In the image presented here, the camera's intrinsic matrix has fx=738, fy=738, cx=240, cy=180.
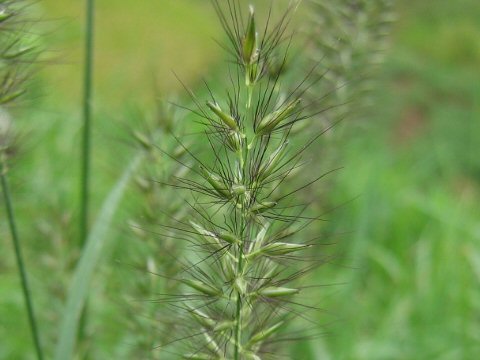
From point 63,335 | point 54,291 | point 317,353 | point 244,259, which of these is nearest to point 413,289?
point 317,353

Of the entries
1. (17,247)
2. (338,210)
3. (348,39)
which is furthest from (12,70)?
(338,210)

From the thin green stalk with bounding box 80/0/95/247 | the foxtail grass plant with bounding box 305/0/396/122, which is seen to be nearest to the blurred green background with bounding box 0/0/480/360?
the thin green stalk with bounding box 80/0/95/247

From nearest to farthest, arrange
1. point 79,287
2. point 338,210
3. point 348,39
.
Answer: point 79,287 → point 348,39 → point 338,210

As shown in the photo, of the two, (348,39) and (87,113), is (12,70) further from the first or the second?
(348,39)

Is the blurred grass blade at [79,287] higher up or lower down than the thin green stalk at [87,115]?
lower down

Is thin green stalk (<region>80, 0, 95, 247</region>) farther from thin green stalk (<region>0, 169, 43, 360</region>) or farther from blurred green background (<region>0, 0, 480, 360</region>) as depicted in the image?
thin green stalk (<region>0, 169, 43, 360</region>)

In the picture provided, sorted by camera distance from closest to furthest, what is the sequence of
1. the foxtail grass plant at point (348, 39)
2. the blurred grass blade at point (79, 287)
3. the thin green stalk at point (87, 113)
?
the blurred grass blade at point (79, 287) → the thin green stalk at point (87, 113) → the foxtail grass plant at point (348, 39)

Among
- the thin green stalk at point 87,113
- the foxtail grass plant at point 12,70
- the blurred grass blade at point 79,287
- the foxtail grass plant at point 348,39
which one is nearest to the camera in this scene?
the foxtail grass plant at point 12,70

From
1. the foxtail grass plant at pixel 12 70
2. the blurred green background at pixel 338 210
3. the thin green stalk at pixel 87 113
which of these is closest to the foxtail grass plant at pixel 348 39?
the blurred green background at pixel 338 210

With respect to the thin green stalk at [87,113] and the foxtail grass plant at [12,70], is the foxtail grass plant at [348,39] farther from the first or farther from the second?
the foxtail grass plant at [12,70]
